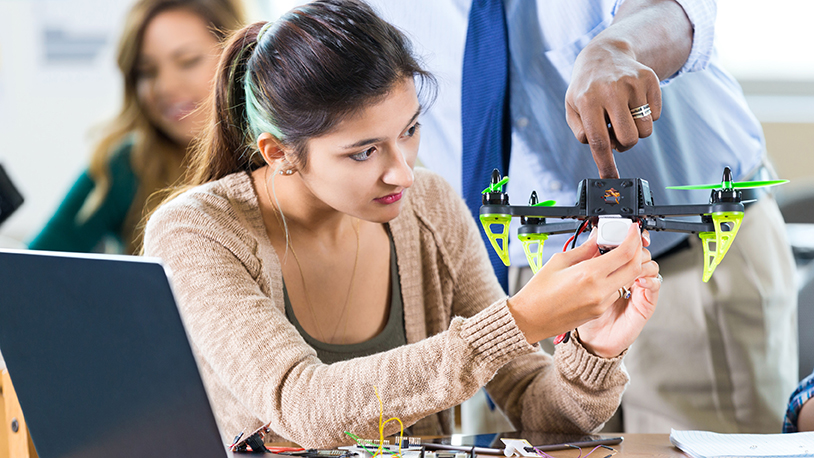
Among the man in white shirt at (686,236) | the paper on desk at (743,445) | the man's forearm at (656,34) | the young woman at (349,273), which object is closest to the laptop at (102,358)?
the young woman at (349,273)

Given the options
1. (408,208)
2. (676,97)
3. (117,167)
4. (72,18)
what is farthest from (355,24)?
(72,18)

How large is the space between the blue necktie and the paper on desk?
75 centimetres

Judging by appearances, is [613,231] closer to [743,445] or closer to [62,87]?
[743,445]

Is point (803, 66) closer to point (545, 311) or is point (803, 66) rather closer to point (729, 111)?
point (729, 111)

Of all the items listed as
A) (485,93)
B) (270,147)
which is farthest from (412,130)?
(485,93)

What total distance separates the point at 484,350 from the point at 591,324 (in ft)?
0.82

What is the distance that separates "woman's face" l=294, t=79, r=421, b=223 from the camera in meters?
1.04

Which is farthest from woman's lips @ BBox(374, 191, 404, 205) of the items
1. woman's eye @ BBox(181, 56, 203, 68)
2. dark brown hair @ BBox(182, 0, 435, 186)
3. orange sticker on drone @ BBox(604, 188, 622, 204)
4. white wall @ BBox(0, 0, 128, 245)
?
white wall @ BBox(0, 0, 128, 245)

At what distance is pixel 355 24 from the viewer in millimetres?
1078

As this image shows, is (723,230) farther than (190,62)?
No

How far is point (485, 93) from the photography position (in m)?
1.51

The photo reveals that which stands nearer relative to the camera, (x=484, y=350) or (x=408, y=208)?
(x=484, y=350)

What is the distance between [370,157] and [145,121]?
5.18 feet

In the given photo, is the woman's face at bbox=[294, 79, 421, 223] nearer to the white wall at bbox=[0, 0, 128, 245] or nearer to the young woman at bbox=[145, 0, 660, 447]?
the young woman at bbox=[145, 0, 660, 447]
